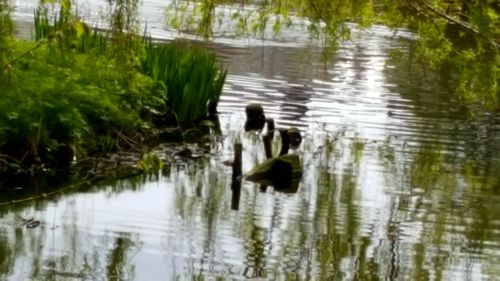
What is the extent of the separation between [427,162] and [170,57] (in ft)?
13.1

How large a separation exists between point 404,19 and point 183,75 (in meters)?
5.53

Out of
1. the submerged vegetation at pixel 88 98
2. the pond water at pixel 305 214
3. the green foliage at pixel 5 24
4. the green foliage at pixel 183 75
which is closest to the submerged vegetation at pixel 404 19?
the submerged vegetation at pixel 88 98

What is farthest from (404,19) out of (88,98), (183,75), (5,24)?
(183,75)

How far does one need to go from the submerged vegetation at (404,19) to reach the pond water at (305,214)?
1.65 m

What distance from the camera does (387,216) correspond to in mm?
11719

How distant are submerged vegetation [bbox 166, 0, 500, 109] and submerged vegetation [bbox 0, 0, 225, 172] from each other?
76cm

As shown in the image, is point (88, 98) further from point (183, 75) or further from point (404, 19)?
point (404, 19)

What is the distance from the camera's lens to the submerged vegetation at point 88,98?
1198cm

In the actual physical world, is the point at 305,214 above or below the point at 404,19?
below

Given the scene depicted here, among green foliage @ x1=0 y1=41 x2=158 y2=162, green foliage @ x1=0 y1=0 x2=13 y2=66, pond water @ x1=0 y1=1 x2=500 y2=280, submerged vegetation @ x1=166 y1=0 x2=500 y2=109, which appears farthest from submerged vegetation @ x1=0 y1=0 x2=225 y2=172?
green foliage @ x1=0 y1=0 x2=13 y2=66

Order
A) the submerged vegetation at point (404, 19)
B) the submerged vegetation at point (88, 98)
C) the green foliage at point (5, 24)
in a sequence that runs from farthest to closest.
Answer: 1. the submerged vegetation at point (88, 98)
2. the submerged vegetation at point (404, 19)
3. the green foliage at point (5, 24)

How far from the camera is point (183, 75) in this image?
15.6 meters

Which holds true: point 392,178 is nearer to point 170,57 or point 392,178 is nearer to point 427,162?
point 427,162

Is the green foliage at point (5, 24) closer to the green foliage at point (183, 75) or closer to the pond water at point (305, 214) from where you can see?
the pond water at point (305, 214)
